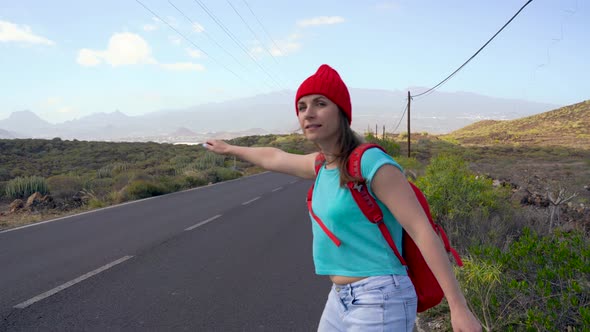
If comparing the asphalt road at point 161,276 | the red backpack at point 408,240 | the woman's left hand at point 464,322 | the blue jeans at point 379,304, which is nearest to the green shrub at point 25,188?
the asphalt road at point 161,276

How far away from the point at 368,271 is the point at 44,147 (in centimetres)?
5944

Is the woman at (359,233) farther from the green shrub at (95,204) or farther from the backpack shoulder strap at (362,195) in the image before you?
the green shrub at (95,204)

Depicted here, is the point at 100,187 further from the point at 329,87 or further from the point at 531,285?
the point at 329,87

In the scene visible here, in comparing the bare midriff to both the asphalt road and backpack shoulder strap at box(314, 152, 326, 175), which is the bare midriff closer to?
backpack shoulder strap at box(314, 152, 326, 175)

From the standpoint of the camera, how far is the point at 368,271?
198cm

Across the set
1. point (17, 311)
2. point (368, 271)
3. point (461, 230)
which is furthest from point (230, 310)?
point (461, 230)

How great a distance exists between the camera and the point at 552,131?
7319 centimetres

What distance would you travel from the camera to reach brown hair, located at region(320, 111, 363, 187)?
1.95 metres

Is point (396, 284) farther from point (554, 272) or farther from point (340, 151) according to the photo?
point (554, 272)

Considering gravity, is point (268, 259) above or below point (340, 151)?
below

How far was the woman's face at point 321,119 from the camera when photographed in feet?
6.87

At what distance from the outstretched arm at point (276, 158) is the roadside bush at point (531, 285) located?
5.92 feet

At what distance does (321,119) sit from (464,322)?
96 centimetres

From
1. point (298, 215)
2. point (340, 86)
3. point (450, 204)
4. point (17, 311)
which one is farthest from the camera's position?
point (298, 215)
